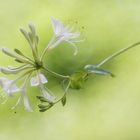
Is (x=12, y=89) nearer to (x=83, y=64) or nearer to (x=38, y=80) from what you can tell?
(x=38, y=80)

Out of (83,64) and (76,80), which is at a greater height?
(76,80)

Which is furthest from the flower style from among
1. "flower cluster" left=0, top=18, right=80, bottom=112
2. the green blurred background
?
the green blurred background

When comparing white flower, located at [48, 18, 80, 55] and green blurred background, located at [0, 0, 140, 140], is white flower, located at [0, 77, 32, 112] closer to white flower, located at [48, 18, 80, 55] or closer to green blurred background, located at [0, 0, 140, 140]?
white flower, located at [48, 18, 80, 55]

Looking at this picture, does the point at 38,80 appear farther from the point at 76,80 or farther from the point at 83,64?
the point at 83,64

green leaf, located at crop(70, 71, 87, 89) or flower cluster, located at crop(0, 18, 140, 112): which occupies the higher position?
flower cluster, located at crop(0, 18, 140, 112)

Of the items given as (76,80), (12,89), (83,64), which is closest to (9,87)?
(12,89)

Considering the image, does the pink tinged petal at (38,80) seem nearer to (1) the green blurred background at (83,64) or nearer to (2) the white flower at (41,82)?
(2) the white flower at (41,82)

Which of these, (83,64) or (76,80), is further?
(83,64)

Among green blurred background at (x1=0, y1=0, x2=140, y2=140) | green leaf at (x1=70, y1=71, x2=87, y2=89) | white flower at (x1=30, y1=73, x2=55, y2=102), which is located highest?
white flower at (x1=30, y1=73, x2=55, y2=102)

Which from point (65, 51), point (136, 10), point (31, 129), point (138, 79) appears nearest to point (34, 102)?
point (31, 129)
